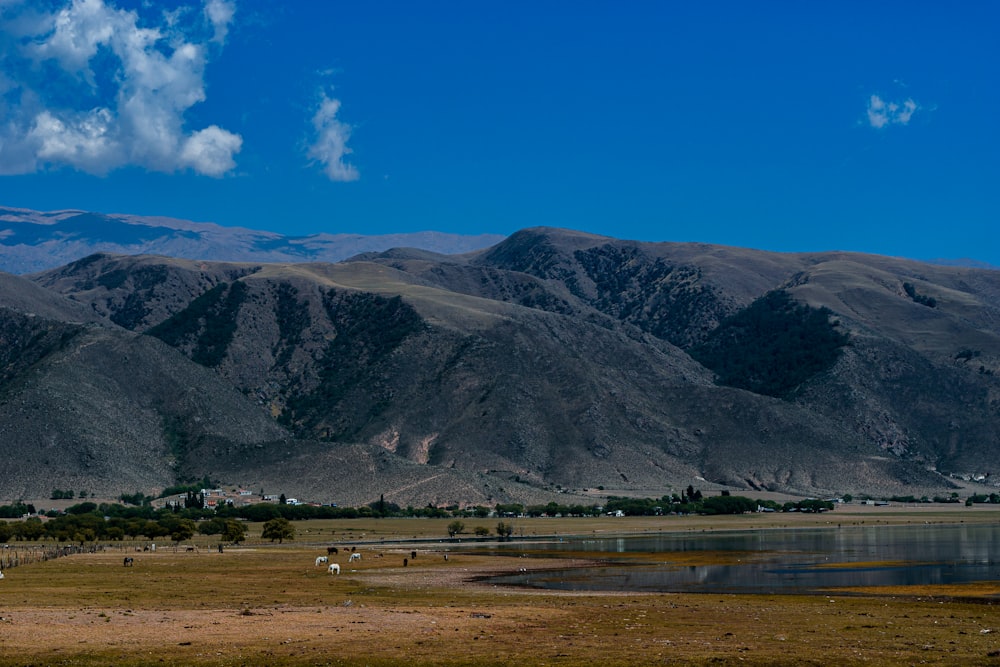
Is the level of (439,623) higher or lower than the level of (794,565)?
higher

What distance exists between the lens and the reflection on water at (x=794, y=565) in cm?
7506

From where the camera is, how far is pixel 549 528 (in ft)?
571

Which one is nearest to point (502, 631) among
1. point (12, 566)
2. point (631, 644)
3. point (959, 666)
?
point (631, 644)

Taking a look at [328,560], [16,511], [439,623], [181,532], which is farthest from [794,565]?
[16,511]

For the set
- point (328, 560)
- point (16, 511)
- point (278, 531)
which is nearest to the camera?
point (328, 560)

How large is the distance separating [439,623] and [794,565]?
49.1 m

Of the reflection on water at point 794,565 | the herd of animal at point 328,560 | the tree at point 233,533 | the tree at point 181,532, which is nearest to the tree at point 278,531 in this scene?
the tree at point 233,533

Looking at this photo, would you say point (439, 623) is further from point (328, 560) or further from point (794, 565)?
point (328, 560)

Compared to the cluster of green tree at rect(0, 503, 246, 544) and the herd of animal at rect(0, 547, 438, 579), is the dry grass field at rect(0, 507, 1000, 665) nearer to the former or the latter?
the herd of animal at rect(0, 547, 438, 579)

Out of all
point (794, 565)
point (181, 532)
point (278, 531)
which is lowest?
point (794, 565)

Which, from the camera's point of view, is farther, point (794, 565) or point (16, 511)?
point (16, 511)

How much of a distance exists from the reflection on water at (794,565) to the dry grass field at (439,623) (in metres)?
5.87

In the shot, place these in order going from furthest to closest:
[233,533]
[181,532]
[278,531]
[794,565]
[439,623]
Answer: [278,531]
[181,532]
[233,533]
[794,565]
[439,623]

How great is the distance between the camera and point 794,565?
3654 inches
